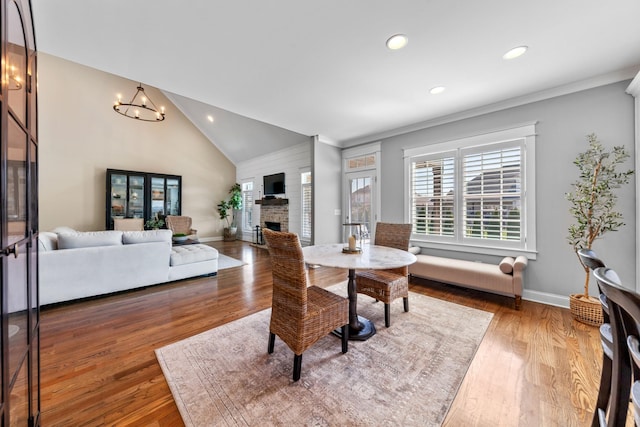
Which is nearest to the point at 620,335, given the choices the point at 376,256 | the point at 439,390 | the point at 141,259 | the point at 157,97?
the point at 439,390

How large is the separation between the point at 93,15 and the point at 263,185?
5.80m

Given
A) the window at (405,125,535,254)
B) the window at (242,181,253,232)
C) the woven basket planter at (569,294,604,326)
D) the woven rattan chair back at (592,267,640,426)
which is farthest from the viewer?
the window at (242,181,253,232)

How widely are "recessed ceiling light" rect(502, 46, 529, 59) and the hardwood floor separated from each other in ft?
8.86

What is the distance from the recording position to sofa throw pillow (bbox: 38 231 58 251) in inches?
110

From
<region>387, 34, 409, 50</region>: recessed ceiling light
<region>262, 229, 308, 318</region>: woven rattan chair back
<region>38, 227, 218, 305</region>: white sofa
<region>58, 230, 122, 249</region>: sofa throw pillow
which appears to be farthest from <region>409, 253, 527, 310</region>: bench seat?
<region>58, 230, 122, 249</region>: sofa throw pillow

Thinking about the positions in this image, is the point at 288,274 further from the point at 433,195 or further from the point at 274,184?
the point at 274,184

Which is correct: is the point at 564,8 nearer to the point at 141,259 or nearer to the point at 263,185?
the point at 141,259

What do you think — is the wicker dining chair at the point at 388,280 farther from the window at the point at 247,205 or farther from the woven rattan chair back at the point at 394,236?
the window at the point at 247,205

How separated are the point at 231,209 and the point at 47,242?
5861mm

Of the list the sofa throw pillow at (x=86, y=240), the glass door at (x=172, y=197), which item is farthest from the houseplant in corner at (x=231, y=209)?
the sofa throw pillow at (x=86, y=240)

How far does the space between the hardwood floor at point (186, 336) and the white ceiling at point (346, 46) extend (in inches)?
105

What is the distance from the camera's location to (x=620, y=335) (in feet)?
2.99

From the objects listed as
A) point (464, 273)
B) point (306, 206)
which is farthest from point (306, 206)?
point (464, 273)

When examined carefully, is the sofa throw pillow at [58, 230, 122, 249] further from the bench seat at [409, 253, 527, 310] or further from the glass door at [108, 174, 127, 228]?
the bench seat at [409, 253, 527, 310]
